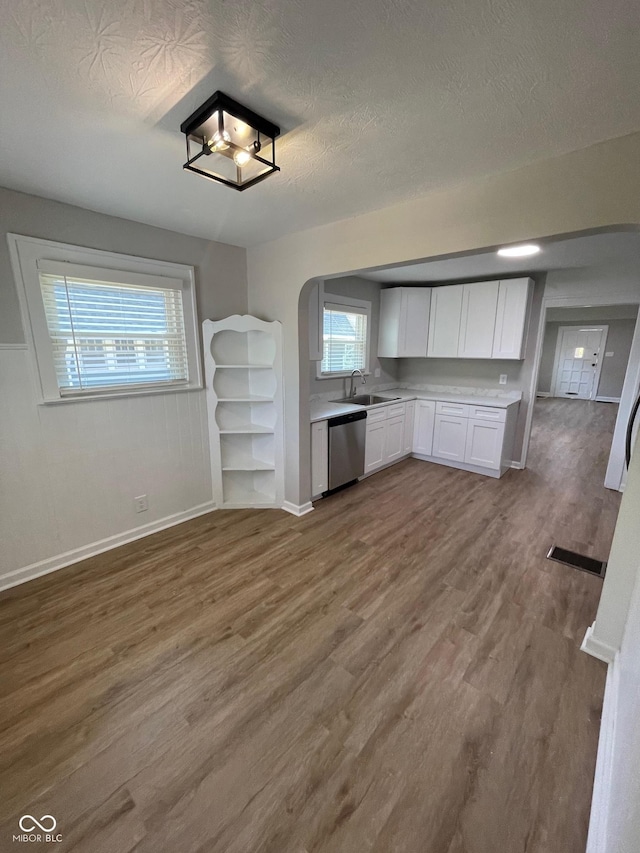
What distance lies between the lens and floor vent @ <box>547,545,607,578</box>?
252 centimetres

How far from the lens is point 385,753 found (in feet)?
4.55

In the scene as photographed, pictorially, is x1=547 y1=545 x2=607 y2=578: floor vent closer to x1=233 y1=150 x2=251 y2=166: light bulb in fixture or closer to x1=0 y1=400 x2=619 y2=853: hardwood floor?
x1=0 y1=400 x2=619 y2=853: hardwood floor

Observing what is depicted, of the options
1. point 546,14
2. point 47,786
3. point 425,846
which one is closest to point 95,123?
point 546,14

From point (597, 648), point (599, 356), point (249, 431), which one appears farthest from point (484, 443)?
point (599, 356)

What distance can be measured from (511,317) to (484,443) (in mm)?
1550

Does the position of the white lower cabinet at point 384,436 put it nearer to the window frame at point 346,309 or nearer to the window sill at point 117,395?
the window frame at point 346,309

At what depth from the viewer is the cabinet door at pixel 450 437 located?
437 cm

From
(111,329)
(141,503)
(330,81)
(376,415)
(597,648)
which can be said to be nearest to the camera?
(330,81)

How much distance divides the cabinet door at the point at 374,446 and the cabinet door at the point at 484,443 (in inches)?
42.9

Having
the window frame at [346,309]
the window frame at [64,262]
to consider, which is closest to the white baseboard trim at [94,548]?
the window frame at [64,262]

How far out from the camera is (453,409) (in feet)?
14.5

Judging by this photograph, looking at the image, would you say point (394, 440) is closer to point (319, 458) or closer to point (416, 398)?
point (416, 398)
